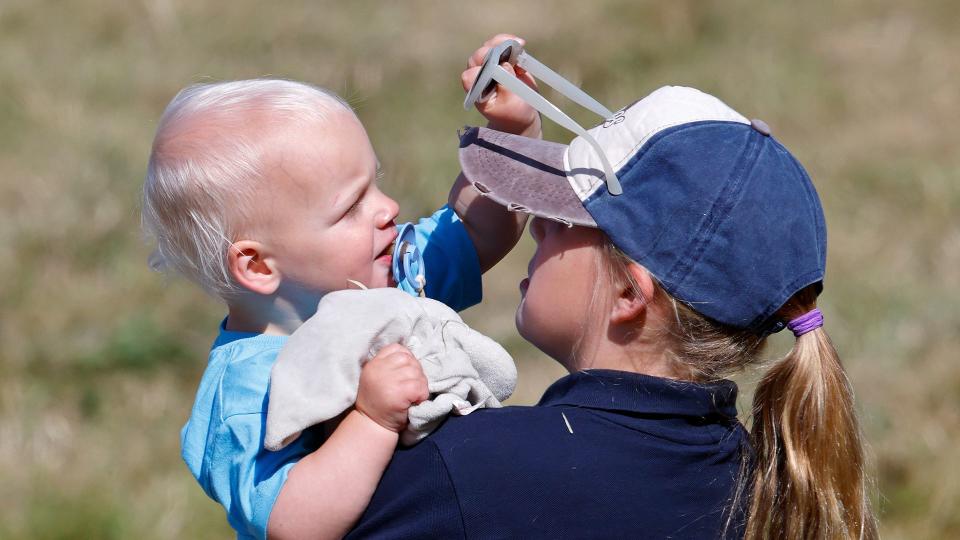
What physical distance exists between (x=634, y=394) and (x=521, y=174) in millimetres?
452

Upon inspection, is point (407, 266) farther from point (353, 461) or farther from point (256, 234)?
point (353, 461)

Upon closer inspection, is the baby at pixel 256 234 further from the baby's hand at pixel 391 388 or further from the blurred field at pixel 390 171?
the blurred field at pixel 390 171

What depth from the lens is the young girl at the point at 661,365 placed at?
1758 mm

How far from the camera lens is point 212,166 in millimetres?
2004

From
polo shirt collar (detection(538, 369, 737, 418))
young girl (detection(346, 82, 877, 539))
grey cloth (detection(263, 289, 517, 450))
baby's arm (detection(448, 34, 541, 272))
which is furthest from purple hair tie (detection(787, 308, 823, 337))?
baby's arm (detection(448, 34, 541, 272))

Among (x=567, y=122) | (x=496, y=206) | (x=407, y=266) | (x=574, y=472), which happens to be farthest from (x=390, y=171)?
(x=574, y=472)

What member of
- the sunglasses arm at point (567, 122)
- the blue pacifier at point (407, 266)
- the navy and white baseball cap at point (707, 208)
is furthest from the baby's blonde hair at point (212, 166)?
the navy and white baseball cap at point (707, 208)

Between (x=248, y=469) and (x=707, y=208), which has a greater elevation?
(x=707, y=208)

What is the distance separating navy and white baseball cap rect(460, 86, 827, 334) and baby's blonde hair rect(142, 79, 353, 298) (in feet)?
1.58

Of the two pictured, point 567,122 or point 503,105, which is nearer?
point 567,122

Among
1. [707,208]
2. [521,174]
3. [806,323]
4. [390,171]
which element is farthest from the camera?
[390,171]

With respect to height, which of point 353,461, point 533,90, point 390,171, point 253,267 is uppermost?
point 533,90

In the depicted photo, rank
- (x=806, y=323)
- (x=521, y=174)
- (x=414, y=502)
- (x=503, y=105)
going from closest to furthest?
(x=414, y=502)
(x=806, y=323)
(x=521, y=174)
(x=503, y=105)

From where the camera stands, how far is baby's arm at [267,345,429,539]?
1.75 meters
